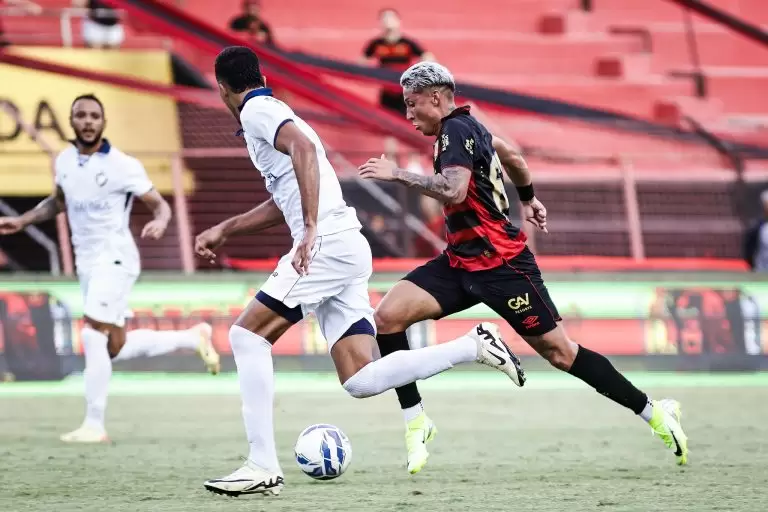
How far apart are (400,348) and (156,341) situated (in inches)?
129

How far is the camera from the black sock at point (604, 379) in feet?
25.6

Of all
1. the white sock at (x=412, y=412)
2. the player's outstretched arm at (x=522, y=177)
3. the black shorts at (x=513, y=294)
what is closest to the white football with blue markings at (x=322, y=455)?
the white sock at (x=412, y=412)

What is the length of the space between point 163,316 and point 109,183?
4319 mm

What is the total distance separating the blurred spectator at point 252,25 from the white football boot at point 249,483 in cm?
1114

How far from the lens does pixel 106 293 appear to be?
9.66 m

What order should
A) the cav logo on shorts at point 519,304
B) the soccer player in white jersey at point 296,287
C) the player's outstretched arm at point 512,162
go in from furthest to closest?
the player's outstretched arm at point 512,162 < the cav logo on shorts at point 519,304 < the soccer player in white jersey at point 296,287

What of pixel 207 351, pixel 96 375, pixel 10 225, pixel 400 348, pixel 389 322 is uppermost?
pixel 10 225

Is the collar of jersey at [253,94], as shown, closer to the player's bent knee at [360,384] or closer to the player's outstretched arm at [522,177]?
the player's bent knee at [360,384]

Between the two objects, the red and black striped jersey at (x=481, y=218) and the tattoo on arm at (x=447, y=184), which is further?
the red and black striped jersey at (x=481, y=218)

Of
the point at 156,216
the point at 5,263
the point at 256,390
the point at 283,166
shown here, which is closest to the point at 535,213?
the point at 283,166

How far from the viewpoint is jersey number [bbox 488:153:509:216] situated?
25.1 feet

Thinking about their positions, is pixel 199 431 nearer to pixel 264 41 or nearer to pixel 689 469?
pixel 689 469

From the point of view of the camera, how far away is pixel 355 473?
7742mm

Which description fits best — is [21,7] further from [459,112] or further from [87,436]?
[459,112]
